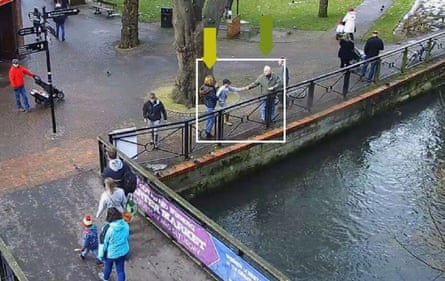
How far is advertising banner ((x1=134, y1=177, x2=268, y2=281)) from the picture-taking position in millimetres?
8977

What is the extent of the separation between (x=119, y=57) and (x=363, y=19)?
11731 mm

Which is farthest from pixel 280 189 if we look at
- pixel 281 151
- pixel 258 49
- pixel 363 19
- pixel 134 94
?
pixel 363 19

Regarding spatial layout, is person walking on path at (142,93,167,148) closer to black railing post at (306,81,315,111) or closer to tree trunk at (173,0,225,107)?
tree trunk at (173,0,225,107)

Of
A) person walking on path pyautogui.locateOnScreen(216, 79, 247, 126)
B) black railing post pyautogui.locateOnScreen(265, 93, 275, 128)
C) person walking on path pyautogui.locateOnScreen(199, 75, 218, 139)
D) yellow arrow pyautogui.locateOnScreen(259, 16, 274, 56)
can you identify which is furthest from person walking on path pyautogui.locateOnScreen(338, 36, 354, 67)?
person walking on path pyautogui.locateOnScreen(199, 75, 218, 139)

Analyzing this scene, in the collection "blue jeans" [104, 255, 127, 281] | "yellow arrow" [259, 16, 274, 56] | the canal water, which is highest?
"yellow arrow" [259, 16, 274, 56]

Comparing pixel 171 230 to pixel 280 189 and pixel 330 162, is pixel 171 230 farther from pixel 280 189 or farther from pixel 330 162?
pixel 330 162

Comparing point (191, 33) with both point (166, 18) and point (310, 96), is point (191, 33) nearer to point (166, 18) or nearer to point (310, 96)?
point (310, 96)

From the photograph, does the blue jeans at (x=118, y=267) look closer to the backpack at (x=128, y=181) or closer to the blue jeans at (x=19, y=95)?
the backpack at (x=128, y=181)

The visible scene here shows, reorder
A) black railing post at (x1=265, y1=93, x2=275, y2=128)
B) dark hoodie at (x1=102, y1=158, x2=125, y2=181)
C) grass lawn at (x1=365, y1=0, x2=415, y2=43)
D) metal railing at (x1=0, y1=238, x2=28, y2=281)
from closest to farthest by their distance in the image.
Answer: metal railing at (x1=0, y1=238, x2=28, y2=281)
dark hoodie at (x1=102, y1=158, x2=125, y2=181)
black railing post at (x1=265, y1=93, x2=275, y2=128)
grass lawn at (x1=365, y1=0, x2=415, y2=43)

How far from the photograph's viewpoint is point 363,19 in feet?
89.0

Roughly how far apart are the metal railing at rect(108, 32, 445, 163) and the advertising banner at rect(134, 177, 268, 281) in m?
1.90

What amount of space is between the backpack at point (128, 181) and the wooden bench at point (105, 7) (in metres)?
17.8

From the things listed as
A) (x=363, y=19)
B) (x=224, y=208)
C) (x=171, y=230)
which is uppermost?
(x=363, y=19)

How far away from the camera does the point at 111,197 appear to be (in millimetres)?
9906
